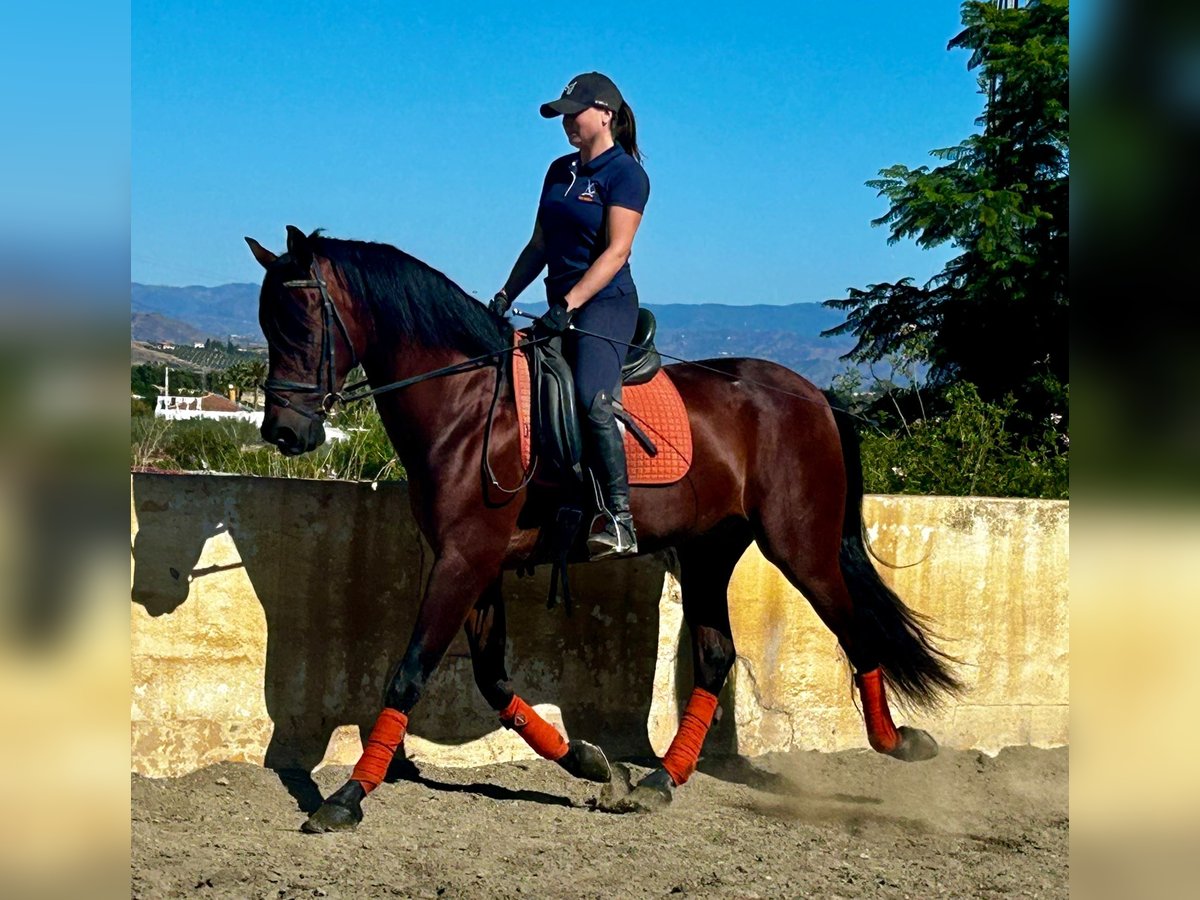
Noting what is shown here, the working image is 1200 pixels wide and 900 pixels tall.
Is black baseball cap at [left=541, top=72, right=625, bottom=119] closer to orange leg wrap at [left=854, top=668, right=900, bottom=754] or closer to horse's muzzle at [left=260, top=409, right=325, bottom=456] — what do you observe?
horse's muzzle at [left=260, top=409, right=325, bottom=456]

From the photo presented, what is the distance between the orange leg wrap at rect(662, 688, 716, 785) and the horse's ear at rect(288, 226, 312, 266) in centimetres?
286

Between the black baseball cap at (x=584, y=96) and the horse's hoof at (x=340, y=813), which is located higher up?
the black baseball cap at (x=584, y=96)

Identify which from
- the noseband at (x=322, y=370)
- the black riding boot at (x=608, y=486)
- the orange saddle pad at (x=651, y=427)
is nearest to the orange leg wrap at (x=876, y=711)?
the orange saddle pad at (x=651, y=427)

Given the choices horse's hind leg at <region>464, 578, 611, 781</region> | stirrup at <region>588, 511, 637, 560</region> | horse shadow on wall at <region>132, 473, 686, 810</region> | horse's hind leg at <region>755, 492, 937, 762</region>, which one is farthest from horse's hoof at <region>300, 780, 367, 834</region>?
horse's hind leg at <region>755, 492, 937, 762</region>

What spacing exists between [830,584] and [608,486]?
54.6 inches

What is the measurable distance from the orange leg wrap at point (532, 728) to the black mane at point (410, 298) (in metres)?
1.68

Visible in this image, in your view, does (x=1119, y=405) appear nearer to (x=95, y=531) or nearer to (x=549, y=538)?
(x=95, y=531)

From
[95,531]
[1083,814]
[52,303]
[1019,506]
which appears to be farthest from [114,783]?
[1019,506]

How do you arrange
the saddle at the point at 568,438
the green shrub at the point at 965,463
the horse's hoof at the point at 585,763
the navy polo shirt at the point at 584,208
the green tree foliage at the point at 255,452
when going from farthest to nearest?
the green tree foliage at the point at 255,452 < the green shrub at the point at 965,463 < the horse's hoof at the point at 585,763 < the navy polo shirt at the point at 584,208 < the saddle at the point at 568,438

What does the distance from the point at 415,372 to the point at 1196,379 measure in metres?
4.59

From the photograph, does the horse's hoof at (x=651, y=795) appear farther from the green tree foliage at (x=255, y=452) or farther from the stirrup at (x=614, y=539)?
the green tree foliage at (x=255, y=452)

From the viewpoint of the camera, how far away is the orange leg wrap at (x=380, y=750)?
18.4 ft

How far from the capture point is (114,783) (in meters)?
1.78

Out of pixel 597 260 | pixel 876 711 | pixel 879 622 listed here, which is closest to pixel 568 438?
pixel 597 260
